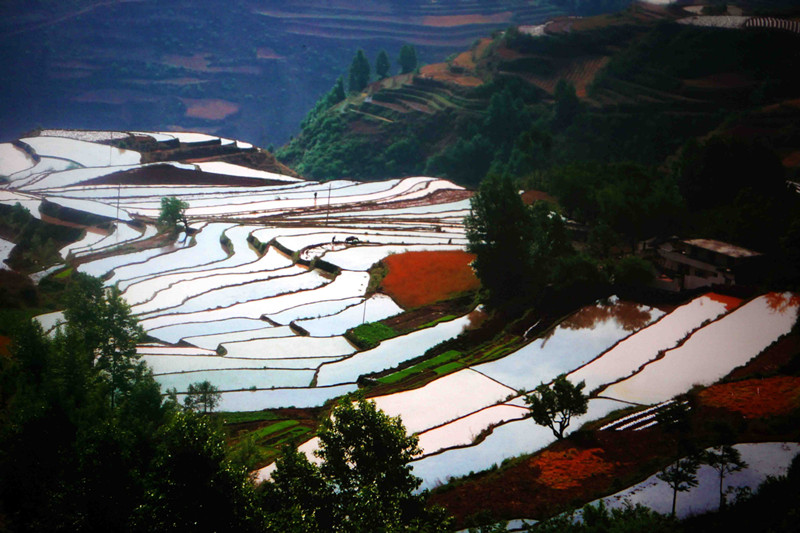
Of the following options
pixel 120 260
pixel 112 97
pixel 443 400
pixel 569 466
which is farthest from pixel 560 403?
pixel 112 97

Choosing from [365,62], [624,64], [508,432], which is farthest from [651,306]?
[365,62]

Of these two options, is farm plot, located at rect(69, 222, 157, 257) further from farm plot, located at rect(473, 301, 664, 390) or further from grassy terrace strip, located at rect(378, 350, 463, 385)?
farm plot, located at rect(473, 301, 664, 390)

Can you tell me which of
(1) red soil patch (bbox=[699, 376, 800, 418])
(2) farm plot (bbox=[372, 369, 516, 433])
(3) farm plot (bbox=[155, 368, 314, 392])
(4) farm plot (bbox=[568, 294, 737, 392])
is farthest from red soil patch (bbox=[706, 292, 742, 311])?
(3) farm plot (bbox=[155, 368, 314, 392])

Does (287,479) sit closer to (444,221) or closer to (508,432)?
(508,432)

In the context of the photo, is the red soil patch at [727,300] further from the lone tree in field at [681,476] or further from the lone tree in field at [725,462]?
the lone tree in field at [681,476]

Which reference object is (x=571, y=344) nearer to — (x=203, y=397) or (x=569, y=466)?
(x=569, y=466)

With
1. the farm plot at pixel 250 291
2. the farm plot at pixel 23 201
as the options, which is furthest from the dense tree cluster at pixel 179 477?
the farm plot at pixel 23 201
